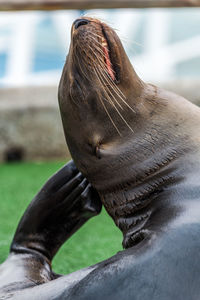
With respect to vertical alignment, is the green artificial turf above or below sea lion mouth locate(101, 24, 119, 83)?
below

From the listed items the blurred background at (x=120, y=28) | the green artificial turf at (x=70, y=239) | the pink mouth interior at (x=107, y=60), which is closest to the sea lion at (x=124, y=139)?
the pink mouth interior at (x=107, y=60)

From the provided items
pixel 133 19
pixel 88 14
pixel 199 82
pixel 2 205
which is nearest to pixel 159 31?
pixel 133 19

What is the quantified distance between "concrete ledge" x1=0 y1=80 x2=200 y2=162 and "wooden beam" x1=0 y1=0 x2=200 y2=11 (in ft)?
3.51

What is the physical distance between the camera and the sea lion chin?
1.90 metres

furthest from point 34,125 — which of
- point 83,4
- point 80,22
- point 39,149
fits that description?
point 80,22

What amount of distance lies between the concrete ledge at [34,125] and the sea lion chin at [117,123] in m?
3.38

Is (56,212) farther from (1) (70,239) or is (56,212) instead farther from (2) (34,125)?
(2) (34,125)

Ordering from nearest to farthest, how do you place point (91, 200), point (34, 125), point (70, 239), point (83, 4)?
point (91, 200) → point (70, 239) → point (83, 4) → point (34, 125)

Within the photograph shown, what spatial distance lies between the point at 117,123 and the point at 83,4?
276 centimetres

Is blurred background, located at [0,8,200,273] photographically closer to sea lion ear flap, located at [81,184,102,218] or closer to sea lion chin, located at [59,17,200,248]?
sea lion chin, located at [59,17,200,248]

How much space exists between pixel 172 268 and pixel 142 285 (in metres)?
0.09

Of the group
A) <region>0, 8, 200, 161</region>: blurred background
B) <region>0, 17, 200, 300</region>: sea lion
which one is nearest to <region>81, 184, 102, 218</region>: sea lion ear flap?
<region>0, 17, 200, 300</region>: sea lion

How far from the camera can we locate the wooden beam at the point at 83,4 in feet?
14.5

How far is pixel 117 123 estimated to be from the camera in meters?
1.97
